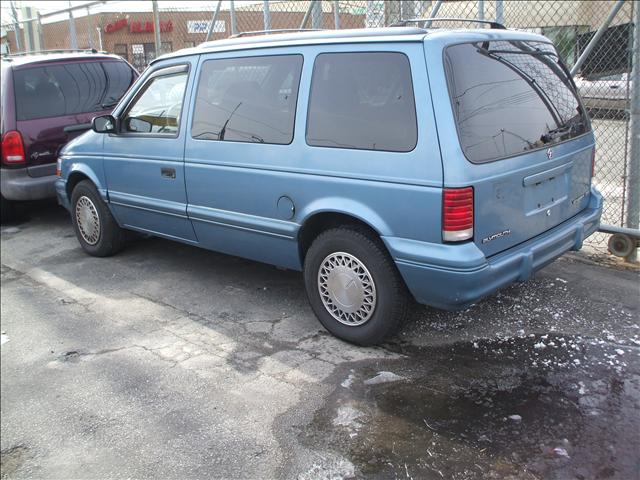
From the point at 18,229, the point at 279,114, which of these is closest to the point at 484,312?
the point at 279,114

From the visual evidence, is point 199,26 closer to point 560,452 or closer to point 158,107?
point 158,107

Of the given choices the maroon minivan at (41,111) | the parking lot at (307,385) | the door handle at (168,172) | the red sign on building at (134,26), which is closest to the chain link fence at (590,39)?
the parking lot at (307,385)

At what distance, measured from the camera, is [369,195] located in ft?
12.0

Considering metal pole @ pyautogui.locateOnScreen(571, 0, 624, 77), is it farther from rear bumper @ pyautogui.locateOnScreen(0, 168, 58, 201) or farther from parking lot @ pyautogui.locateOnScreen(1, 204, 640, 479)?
rear bumper @ pyautogui.locateOnScreen(0, 168, 58, 201)

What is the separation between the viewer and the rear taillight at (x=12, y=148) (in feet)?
23.0

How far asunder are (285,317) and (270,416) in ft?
4.34

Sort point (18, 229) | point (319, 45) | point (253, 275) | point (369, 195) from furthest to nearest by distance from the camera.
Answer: point (18, 229), point (253, 275), point (319, 45), point (369, 195)

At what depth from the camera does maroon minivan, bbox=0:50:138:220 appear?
7039 millimetres

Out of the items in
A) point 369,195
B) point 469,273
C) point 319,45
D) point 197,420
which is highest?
point 319,45

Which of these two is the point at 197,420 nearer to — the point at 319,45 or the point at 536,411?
the point at 536,411

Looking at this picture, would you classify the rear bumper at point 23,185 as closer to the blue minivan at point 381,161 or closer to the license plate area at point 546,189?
the blue minivan at point 381,161

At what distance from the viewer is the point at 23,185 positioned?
23.2 ft

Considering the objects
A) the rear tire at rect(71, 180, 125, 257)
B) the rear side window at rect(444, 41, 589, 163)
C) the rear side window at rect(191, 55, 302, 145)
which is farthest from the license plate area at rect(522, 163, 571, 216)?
the rear tire at rect(71, 180, 125, 257)

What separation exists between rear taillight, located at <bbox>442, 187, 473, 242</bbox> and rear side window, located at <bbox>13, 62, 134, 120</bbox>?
18.3ft
